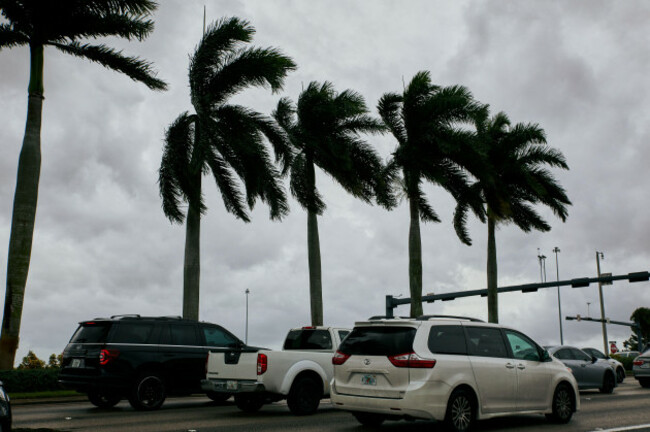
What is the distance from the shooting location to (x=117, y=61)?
26766mm

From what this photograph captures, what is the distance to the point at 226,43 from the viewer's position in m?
28.7

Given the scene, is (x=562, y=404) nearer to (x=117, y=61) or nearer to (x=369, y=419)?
(x=369, y=419)

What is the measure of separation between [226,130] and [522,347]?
18.8 metres

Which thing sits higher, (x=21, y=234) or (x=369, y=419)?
(x=21, y=234)

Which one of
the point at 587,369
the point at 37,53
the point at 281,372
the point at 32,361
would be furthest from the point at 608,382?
the point at 32,361

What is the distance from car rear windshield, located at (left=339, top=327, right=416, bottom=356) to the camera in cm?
1028

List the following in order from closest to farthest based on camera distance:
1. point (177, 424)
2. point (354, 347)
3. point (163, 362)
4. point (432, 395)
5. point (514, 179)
A: point (432, 395) < point (354, 347) < point (177, 424) < point (163, 362) < point (514, 179)

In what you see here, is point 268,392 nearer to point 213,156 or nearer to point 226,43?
point 213,156

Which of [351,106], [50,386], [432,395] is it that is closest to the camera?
Result: [432,395]

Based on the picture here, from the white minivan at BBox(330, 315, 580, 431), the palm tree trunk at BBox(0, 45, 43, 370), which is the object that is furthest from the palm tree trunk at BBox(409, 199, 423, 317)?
the white minivan at BBox(330, 315, 580, 431)

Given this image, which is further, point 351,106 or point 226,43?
point 351,106

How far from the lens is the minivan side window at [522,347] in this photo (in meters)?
11.7

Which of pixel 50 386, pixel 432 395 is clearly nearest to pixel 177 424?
pixel 432 395

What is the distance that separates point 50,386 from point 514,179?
29.1 m
